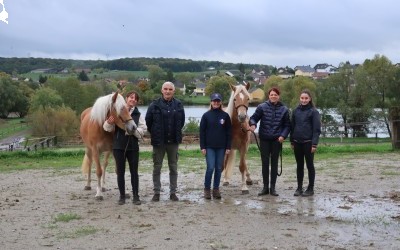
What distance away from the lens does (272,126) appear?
8266 millimetres

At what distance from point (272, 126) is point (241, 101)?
70 centimetres

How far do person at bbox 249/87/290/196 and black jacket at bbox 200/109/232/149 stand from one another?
0.57 meters

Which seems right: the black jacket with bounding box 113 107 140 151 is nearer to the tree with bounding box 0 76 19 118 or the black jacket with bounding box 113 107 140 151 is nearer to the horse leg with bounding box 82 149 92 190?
the horse leg with bounding box 82 149 92 190

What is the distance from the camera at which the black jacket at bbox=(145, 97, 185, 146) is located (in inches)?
311

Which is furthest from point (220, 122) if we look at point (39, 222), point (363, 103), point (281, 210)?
point (363, 103)

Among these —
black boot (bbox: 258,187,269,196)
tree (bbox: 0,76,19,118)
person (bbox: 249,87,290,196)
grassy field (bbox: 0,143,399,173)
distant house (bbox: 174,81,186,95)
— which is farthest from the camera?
distant house (bbox: 174,81,186,95)

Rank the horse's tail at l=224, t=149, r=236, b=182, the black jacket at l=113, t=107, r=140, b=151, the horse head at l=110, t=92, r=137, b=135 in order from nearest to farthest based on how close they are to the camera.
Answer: the horse head at l=110, t=92, r=137, b=135 < the black jacket at l=113, t=107, r=140, b=151 < the horse's tail at l=224, t=149, r=236, b=182

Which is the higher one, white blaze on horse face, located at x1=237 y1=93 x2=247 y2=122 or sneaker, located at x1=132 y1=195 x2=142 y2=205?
white blaze on horse face, located at x1=237 y1=93 x2=247 y2=122

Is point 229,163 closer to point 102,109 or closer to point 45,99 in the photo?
point 102,109

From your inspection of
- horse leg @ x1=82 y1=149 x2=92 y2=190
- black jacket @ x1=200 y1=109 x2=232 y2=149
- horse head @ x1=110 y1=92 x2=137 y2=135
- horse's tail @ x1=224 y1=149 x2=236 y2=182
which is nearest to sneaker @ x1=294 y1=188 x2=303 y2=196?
horse's tail @ x1=224 y1=149 x2=236 y2=182

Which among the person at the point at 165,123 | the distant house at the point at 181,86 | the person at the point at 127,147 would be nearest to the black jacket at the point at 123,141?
the person at the point at 127,147

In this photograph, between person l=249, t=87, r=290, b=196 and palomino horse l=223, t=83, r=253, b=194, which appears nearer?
palomino horse l=223, t=83, r=253, b=194

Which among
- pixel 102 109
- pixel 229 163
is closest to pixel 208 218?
pixel 229 163

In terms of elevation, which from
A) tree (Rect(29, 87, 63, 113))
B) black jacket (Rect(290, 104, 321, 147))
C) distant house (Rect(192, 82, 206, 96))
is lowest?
black jacket (Rect(290, 104, 321, 147))
